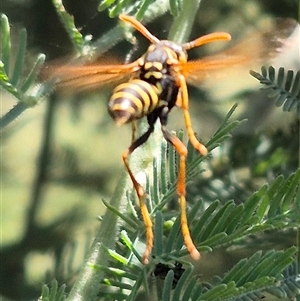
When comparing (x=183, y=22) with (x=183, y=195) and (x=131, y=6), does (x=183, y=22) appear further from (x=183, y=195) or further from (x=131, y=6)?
(x=183, y=195)

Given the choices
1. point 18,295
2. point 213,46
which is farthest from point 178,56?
point 18,295

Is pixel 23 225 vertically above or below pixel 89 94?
below

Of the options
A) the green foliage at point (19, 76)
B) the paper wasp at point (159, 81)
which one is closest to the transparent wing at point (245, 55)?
the paper wasp at point (159, 81)

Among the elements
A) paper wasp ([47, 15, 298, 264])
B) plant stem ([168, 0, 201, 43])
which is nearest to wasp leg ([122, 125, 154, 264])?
paper wasp ([47, 15, 298, 264])

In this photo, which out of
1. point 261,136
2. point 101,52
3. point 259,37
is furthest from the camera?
point 261,136

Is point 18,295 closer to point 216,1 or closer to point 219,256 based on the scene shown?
point 219,256

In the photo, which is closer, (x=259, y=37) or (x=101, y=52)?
(x=259, y=37)
